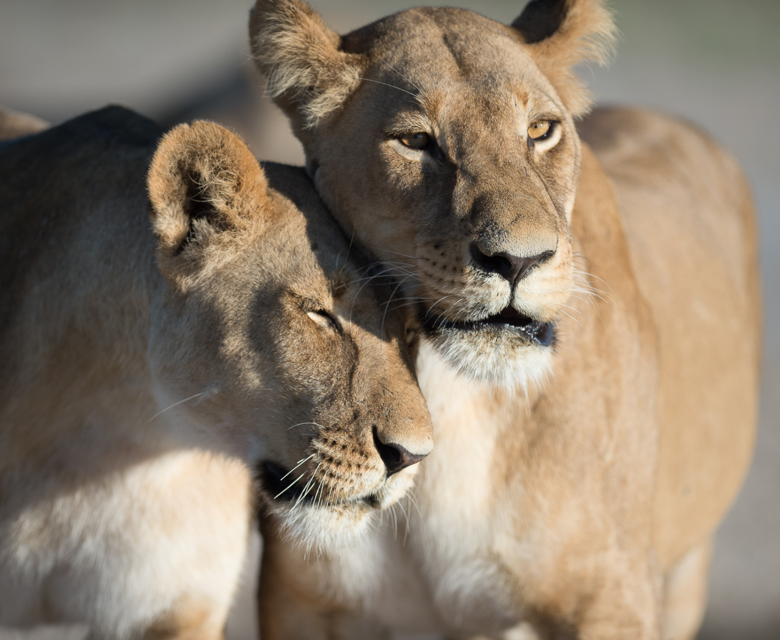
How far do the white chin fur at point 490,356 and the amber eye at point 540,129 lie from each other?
44 cm

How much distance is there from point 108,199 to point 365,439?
86 cm

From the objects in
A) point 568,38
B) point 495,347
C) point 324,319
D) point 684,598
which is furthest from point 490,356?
point 684,598

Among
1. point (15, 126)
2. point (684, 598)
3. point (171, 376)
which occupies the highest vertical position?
point (171, 376)

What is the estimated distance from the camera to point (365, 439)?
1.71 m

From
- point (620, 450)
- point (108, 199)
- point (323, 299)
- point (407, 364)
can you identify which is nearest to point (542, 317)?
point (407, 364)

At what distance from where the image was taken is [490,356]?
67.4 inches

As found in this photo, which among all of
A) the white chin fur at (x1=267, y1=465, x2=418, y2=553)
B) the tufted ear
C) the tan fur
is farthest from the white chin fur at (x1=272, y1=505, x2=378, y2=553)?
the tan fur

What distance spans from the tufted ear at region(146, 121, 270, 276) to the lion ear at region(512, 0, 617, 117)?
2.41 ft

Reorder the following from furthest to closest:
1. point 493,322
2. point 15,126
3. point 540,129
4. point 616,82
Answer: point 616,82, point 15,126, point 540,129, point 493,322

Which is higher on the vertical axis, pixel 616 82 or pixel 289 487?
pixel 289 487

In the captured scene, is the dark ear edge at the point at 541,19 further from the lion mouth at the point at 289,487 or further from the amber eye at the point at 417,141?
the lion mouth at the point at 289,487

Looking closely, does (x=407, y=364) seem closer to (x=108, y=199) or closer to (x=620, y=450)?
(x=620, y=450)

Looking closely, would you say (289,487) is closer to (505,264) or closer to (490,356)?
(490,356)

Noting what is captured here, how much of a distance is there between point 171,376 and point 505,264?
73cm
